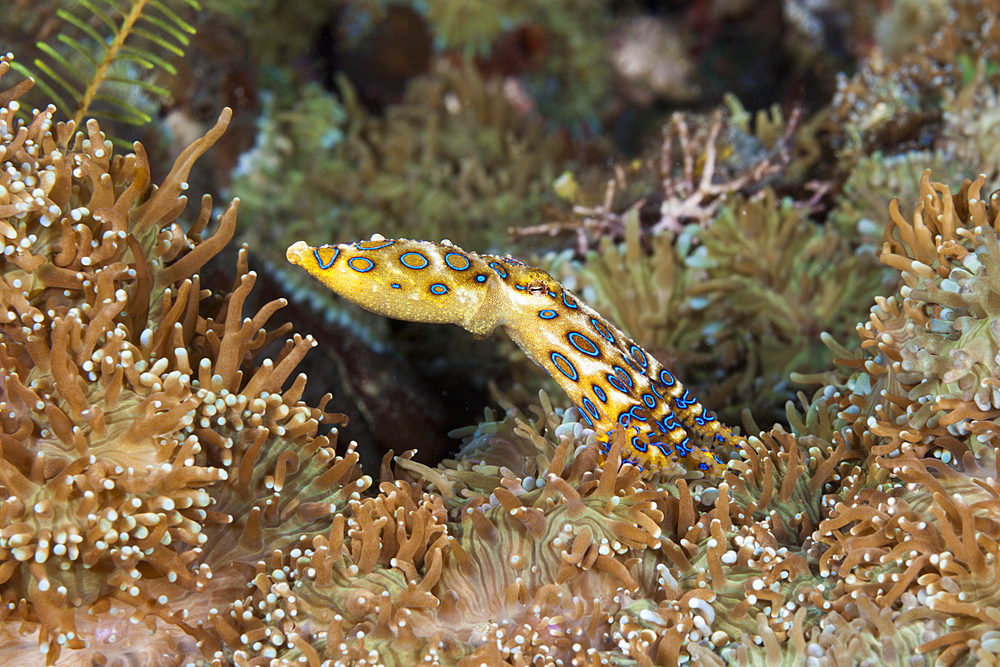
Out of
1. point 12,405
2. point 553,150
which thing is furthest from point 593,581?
point 553,150

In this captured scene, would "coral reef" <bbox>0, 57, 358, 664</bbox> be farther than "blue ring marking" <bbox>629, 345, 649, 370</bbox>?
No

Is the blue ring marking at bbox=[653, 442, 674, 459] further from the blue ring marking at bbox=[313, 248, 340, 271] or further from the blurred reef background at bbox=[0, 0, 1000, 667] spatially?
the blue ring marking at bbox=[313, 248, 340, 271]

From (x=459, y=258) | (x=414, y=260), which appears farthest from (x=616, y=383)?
(x=414, y=260)

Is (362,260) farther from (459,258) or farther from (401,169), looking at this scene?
(401,169)

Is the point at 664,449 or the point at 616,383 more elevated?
the point at 616,383

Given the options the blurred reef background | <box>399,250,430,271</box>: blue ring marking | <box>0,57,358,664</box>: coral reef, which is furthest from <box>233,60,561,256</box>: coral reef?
<box>0,57,358,664</box>: coral reef

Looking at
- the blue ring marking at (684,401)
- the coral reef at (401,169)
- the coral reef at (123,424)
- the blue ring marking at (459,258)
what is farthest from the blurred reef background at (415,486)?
the coral reef at (401,169)
